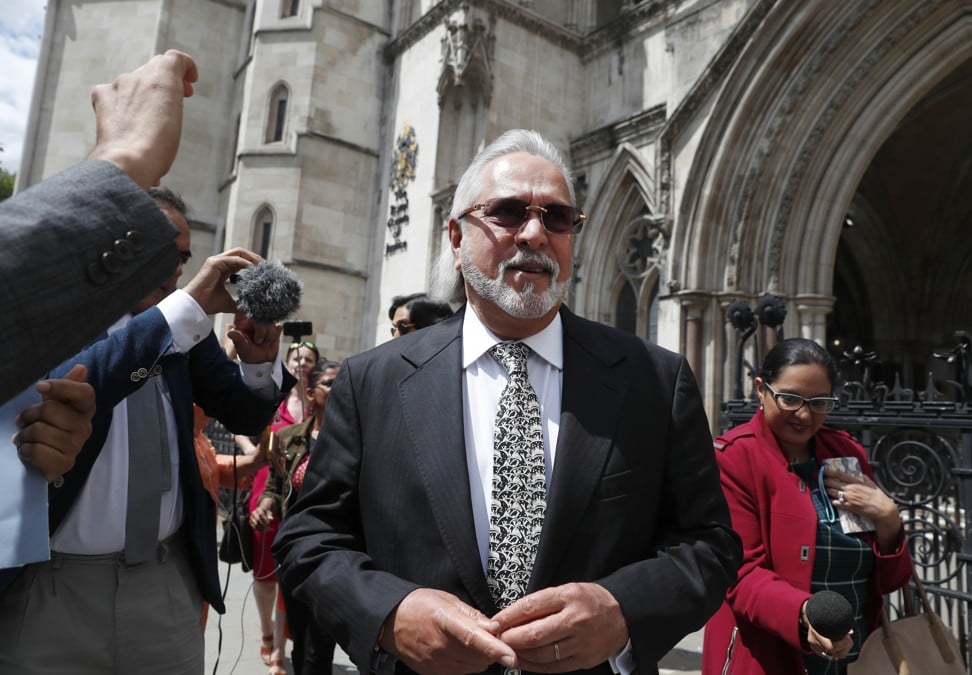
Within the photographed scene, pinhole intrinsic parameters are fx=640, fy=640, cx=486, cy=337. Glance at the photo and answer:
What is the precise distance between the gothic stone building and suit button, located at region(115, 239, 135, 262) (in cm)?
831

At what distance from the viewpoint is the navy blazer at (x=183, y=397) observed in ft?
5.15

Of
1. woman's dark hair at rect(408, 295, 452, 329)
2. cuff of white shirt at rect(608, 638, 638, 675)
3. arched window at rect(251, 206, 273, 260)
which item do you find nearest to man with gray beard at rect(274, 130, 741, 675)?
cuff of white shirt at rect(608, 638, 638, 675)

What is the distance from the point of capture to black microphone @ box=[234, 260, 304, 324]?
1.91 m

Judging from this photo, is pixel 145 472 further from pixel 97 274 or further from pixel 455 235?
pixel 97 274

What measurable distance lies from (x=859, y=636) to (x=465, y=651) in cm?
177

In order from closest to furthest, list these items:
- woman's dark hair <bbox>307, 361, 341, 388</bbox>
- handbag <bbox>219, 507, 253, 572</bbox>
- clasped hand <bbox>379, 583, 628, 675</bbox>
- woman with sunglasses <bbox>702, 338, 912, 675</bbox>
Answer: clasped hand <bbox>379, 583, 628, 675</bbox> < woman with sunglasses <bbox>702, 338, 912, 675</bbox> < handbag <bbox>219, 507, 253, 572</bbox> < woman's dark hair <bbox>307, 361, 341, 388</bbox>

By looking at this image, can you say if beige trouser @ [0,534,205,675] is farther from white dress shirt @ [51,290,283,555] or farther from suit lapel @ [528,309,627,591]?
suit lapel @ [528,309,627,591]

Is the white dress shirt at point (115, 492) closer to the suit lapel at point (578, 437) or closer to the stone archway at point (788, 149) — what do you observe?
Answer: the suit lapel at point (578, 437)

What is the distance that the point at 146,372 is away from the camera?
161 cm

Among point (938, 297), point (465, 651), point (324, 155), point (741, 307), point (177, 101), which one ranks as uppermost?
point (324, 155)

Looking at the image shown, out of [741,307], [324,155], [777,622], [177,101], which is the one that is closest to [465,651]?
[177,101]

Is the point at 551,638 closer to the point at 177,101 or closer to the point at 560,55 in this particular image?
the point at 177,101

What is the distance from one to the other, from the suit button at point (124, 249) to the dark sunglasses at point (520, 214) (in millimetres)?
977

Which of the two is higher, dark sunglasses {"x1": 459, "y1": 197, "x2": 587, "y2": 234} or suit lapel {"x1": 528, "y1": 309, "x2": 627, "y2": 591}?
dark sunglasses {"x1": 459, "y1": 197, "x2": 587, "y2": 234}
